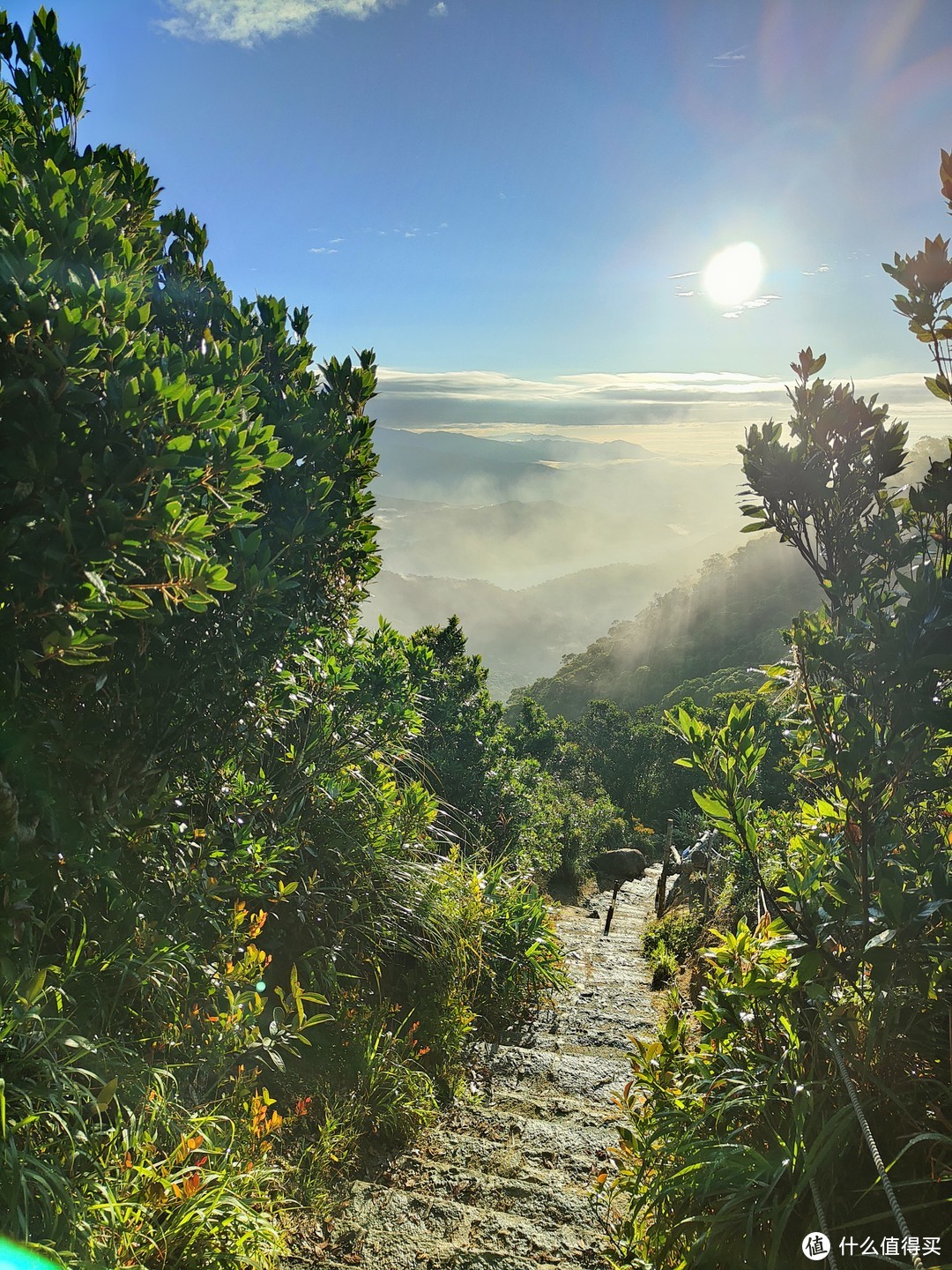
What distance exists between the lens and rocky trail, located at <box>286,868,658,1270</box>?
2.67m

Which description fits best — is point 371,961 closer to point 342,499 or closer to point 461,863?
point 461,863

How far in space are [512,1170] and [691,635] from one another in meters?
84.1

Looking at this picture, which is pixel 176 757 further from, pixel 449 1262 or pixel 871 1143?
pixel 871 1143

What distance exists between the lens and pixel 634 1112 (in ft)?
9.05

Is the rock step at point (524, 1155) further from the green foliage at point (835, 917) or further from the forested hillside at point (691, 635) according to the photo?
the forested hillside at point (691, 635)

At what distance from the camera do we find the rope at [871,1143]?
5.78 ft

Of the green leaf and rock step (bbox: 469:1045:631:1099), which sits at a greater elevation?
the green leaf

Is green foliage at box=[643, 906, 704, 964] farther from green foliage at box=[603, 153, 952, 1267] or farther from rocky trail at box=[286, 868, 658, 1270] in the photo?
green foliage at box=[603, 153, 952, 1267]

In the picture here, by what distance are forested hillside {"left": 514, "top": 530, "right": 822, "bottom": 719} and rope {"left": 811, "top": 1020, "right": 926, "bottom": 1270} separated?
222ft

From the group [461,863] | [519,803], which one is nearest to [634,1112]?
[461,863]

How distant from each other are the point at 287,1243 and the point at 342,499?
320cm

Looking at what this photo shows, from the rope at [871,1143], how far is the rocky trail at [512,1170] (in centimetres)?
124

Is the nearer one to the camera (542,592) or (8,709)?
(8,709)

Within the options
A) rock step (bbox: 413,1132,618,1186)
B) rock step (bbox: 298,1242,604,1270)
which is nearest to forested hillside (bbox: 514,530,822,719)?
rock step (bbox: 413,1132,618,1186)
